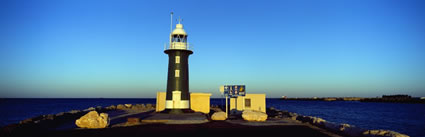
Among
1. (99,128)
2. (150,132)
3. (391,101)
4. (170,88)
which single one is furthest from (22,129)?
(391,101)

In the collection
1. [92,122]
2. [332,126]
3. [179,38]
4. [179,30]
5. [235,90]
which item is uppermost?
[179,30]

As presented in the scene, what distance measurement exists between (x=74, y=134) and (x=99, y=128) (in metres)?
2.02

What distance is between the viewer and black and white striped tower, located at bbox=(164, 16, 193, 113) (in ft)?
77.7

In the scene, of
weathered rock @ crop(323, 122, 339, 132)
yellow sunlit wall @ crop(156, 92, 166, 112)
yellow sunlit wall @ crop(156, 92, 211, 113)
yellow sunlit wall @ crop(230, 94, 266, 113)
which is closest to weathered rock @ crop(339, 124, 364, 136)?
weathered rock @ crop(323, 122, 339, 132)

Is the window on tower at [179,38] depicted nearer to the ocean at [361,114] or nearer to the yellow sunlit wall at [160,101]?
the yellow sunlit wall at [160,101]

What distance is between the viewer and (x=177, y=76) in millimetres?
23703

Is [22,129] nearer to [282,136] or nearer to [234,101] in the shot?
[282,136]

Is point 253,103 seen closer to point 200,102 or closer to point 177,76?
point 200,102

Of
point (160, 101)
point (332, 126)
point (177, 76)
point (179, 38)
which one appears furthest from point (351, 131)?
point (160, 101)

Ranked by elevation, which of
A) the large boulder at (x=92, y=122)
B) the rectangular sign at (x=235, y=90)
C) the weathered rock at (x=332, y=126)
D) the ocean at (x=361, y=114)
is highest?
the rectangular sign at (x=235, y=90)

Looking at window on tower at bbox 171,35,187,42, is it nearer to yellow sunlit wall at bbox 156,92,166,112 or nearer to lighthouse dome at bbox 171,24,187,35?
lighthouse dome at bbox 171,24,187,35

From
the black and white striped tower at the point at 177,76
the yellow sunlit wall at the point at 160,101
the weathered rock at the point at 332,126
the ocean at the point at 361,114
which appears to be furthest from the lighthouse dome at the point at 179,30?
the ocean at the point at 361,114

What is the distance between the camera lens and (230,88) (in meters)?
22.2

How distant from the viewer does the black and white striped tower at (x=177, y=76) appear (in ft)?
77.7
